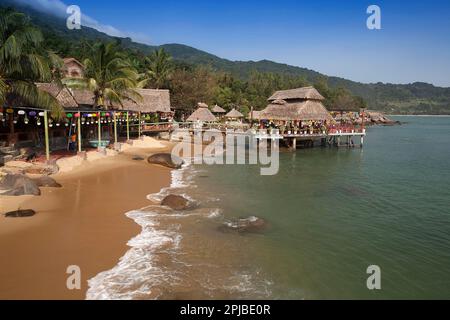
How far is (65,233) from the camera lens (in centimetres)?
995

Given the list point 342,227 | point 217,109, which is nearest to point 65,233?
point 342,227

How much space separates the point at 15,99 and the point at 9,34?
415 centimetres

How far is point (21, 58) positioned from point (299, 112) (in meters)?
24.5

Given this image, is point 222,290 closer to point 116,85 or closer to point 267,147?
point 116,85

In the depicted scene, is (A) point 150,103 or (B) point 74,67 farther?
(B) point 74,67

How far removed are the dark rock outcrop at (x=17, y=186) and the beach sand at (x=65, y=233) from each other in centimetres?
33

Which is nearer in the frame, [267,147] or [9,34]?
[9,34]

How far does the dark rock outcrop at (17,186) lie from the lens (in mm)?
12617

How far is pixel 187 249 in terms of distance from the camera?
9.58 metres

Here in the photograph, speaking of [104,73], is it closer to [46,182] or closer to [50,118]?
[50,118]

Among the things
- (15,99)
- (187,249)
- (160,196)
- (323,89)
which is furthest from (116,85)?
(323,89)

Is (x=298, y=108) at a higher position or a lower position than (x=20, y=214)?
higher

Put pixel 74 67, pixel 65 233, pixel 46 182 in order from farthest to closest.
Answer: pixel 74 67, pixel 46 182, pixel 65 233

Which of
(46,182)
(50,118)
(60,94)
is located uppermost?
(60,94)
